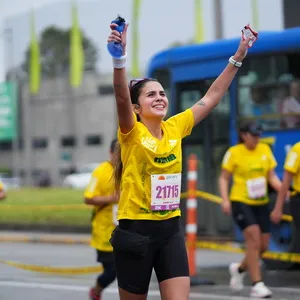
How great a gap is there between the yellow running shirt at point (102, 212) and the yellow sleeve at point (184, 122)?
9.15 feet

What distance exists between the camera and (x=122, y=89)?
5609mm

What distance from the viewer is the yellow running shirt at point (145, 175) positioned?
233 inches

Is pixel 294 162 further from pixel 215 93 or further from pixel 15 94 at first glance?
pixel 15 94

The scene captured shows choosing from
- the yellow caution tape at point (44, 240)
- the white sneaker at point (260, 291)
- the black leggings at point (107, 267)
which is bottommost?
the yellow caution tape at point (44, 240)

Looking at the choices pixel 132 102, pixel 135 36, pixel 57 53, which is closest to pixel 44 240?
pixel 132 102

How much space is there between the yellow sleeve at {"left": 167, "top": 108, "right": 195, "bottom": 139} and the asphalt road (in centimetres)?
397

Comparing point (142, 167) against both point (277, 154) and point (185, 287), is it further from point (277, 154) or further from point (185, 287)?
point (277, 154)

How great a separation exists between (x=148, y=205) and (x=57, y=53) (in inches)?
2938

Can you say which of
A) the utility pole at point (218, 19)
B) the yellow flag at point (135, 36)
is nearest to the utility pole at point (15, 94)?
the yellow flag at point (135, 36)

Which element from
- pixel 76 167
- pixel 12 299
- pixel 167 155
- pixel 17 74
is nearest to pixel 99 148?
pixel 76 167

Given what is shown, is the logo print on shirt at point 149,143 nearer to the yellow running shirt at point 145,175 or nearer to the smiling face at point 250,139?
the yellow running shirt at point 145,175

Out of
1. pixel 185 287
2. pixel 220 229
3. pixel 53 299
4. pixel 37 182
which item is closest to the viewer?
pixel 185 287

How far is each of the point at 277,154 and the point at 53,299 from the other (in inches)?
169

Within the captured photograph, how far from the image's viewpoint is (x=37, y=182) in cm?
6366
